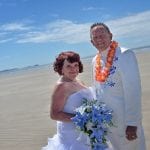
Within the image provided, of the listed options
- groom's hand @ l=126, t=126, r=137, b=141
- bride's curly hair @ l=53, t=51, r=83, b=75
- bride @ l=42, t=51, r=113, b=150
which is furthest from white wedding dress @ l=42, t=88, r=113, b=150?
groom's hand @ l=126, t=126, r=137, b=141

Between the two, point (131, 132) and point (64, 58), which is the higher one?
point (64, 58)

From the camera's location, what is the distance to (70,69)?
18.5 ft

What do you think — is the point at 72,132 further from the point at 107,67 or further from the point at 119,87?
Answer: the point at 107,67

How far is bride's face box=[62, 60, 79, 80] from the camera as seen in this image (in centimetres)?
562

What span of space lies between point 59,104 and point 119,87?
0.77 meters

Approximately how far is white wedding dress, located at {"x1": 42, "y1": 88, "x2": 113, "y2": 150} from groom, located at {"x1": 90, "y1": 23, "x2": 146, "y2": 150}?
22 centimetres

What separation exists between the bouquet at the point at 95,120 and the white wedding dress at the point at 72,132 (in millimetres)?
645

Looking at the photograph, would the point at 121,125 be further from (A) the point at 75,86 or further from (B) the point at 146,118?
(B) the point at 146,118

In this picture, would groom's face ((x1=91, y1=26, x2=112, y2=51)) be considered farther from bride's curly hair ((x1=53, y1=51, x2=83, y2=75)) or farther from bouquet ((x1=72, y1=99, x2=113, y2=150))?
bouquet ((x1=72, y1=99, x2=113, y2=150))

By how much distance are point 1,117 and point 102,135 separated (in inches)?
410

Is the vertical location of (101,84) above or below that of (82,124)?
above

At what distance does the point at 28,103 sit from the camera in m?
17.2

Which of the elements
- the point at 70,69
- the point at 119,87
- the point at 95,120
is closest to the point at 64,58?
the point at 70,69

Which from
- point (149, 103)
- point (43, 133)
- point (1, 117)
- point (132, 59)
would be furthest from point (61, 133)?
point (1, 117)
